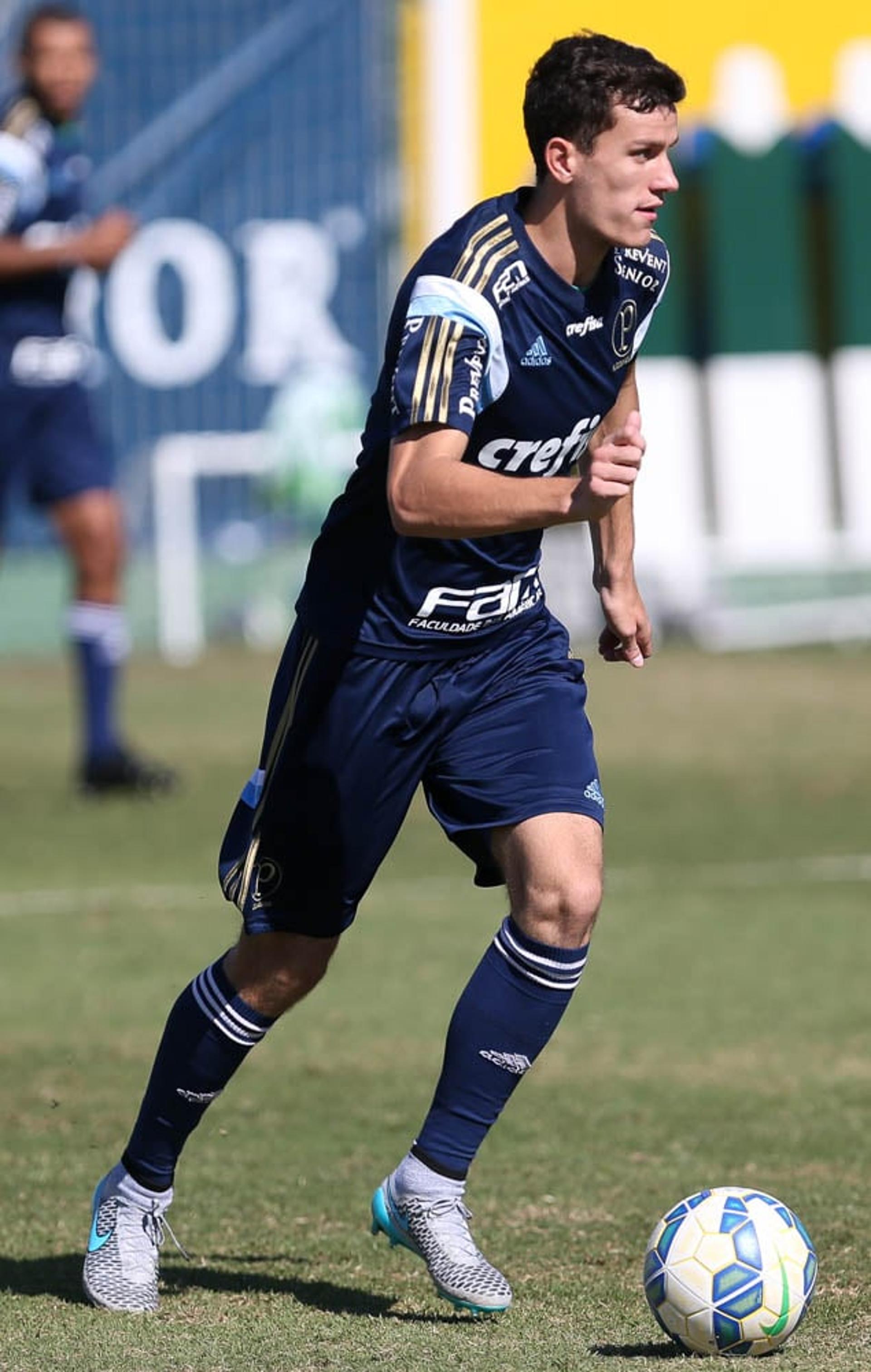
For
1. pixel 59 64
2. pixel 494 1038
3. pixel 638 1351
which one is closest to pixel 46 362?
pixel 59 64

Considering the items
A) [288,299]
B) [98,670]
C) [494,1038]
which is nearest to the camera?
[494,1038]

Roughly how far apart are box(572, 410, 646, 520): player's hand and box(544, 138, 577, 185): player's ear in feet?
1.99

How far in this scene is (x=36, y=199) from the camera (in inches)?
452

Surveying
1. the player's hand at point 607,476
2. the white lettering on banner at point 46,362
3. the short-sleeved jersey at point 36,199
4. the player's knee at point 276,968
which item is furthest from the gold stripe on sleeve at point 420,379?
the white lettering on banner at point 46,362

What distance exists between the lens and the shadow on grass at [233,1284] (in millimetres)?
4707

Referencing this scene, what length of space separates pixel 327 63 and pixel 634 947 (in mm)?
14720

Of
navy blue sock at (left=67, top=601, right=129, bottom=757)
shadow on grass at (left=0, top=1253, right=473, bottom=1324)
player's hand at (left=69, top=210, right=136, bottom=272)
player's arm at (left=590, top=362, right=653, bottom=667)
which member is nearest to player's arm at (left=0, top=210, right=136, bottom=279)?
player's hand at (left=69, top=210, right=136, bottom=272)

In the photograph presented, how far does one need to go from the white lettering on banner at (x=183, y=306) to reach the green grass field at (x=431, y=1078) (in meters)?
8.33

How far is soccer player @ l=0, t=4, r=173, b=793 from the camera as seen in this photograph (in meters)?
11.3

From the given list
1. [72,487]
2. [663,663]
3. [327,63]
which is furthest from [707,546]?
[72,487]

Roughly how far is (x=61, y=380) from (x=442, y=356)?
743cm

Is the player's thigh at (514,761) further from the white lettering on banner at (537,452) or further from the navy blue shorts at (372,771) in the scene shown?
the white lettering on banner at (537,452)

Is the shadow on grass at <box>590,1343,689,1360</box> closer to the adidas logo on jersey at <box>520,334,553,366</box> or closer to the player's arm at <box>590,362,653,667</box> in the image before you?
the player's arm at <box>590,362,653,667</box>

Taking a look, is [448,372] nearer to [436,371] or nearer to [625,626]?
[436,371]
